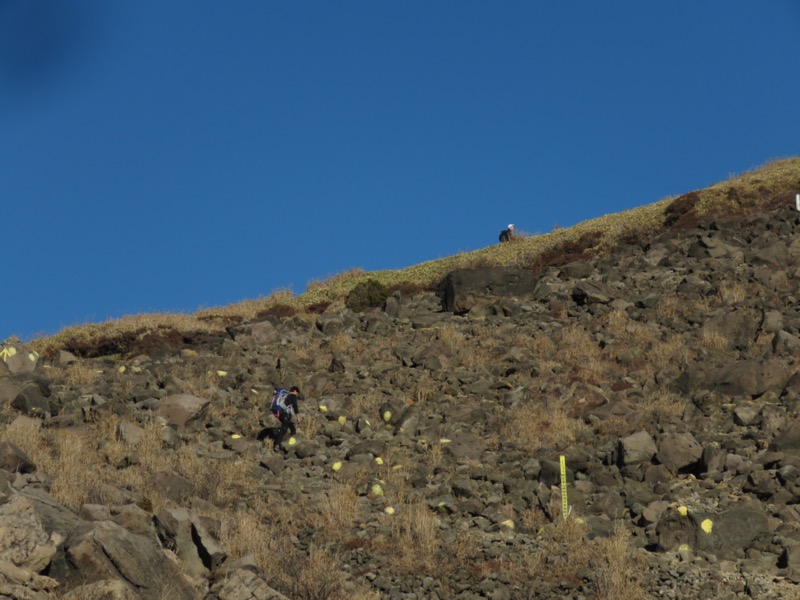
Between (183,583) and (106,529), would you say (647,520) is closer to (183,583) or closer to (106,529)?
Result: (183,583)

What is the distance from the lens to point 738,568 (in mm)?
12078

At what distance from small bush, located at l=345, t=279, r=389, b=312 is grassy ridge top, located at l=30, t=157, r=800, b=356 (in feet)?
2.70

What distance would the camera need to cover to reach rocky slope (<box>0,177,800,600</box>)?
11477 mm

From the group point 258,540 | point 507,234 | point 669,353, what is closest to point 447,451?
point 258,540

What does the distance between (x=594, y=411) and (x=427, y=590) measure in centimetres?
733

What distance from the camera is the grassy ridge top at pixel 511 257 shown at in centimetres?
3141

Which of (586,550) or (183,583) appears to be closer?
(183,583)

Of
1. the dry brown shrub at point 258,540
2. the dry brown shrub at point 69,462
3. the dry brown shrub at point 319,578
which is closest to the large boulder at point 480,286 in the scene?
the dry brown shrub at point 69,462

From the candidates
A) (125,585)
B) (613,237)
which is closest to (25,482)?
(125,585)

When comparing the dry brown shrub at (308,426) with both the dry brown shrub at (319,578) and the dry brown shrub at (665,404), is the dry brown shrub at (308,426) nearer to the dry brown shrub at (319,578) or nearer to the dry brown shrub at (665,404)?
the dry brown shrub at (319,578)

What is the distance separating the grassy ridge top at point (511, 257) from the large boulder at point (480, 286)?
5.03 m

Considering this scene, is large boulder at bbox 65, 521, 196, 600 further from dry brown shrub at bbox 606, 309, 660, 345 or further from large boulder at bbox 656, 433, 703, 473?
dry brown shrub at bbox 606, 309, 660, 345

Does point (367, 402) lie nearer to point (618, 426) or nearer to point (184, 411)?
point (184, 411)

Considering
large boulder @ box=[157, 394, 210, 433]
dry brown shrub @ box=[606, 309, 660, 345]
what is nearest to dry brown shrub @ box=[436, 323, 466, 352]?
dry brown shrub @ box=[606, 309, 660, 345]
